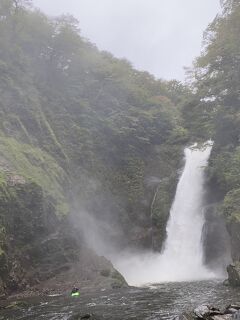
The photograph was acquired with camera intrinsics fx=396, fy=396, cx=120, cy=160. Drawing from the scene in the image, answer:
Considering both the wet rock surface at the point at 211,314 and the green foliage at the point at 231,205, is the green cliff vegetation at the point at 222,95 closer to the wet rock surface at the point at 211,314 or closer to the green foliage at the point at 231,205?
the green foliage at the point at 231,205

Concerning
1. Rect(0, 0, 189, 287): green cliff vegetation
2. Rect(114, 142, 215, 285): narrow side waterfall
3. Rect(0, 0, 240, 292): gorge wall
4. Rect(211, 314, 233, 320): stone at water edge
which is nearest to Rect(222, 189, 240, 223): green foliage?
Rect(0, 0, 240, 292): gorge wall

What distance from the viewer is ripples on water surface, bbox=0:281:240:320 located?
14.9m

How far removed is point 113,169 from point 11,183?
1548 cm

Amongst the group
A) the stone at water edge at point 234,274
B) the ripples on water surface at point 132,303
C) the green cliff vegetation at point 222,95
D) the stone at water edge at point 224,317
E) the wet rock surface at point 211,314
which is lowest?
the stone at water edge at point 224,317

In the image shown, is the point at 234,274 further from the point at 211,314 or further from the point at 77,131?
the point at 77,131

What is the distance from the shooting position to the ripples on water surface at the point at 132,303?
14.9 m

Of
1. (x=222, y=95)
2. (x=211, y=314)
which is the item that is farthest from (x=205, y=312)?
(x=222, y=95)

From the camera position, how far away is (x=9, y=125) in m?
28.7

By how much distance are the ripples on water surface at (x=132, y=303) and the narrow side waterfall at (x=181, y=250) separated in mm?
5784

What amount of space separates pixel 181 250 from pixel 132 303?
45.3 feet

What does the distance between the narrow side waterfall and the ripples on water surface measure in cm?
578

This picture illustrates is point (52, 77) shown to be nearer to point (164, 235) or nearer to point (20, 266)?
point (164, 235)

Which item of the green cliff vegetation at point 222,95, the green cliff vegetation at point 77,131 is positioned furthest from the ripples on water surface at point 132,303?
the green cliff vegetation at point 222,95

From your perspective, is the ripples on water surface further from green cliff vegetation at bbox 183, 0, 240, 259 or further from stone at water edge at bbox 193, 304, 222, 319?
green cliff vegetation at bbox 183, 0, 240, 259
